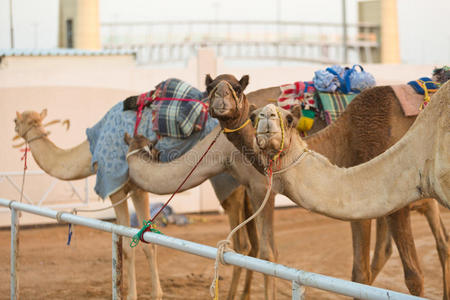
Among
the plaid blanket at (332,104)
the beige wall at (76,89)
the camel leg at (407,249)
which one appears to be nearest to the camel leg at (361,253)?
the camel leg at (407,249)

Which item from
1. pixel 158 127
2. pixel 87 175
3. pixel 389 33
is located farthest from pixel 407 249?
pixel 389 33

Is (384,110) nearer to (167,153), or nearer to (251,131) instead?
(251,131)

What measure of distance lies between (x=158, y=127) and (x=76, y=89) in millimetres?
6717

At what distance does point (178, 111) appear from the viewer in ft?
17.4

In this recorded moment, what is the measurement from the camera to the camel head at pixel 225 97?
12.0 ft

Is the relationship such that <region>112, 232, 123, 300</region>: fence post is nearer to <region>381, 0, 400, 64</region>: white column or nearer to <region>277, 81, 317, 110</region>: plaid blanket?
<region>277, 81, 317, 110</region>: plaid blanket

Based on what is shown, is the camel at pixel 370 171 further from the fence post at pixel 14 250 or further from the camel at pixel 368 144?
the fence post at pixel 14 250

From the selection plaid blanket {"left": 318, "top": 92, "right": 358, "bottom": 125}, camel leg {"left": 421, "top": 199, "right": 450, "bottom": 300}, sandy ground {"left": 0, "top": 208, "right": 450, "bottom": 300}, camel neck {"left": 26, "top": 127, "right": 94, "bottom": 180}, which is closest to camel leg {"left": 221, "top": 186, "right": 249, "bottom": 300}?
sandy ground {"left": 0, "top": 208, "right": 450, "bottom": 300}

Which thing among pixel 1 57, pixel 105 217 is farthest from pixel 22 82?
pixel 105 217

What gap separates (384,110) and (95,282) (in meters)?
4.13

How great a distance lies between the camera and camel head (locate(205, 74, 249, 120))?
3654 millimetres

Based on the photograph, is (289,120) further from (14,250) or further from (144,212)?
(144,212)

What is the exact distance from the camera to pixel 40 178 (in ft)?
36.9

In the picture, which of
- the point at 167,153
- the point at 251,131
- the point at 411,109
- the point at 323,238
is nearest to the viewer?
the point at 251,131
